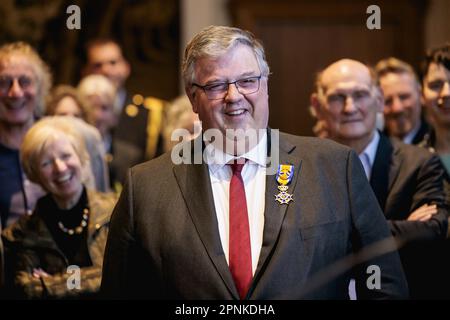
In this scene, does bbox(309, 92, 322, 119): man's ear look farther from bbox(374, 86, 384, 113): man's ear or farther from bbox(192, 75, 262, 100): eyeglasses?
bbox(192, 75, 262, 100): eyeglasses

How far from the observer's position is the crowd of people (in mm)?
3014

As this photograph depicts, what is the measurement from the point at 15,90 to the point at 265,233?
2.44m

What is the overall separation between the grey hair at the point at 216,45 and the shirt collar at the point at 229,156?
0.83 feet

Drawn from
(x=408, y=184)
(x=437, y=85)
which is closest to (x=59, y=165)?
(x=408, y=184)

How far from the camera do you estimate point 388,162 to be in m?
4.11

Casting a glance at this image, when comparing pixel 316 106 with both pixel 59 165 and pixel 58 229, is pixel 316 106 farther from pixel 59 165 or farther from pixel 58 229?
pixel 58 229

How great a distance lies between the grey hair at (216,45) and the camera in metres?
3.11

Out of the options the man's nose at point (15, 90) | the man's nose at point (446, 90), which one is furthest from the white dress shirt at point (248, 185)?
the man's nose at point (15, 90)

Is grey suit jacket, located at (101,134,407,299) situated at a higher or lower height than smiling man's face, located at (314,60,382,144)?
lower

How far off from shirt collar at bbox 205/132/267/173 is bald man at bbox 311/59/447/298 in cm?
89

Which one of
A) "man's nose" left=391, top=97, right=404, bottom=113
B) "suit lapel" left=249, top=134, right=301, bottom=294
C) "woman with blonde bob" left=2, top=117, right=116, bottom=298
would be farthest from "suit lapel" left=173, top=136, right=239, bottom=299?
"man's nose" left=391, top=97, right=404, bottom=113

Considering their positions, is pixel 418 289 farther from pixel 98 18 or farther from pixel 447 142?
pixel 98 18

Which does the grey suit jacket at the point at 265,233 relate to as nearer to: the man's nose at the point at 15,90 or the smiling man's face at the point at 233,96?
the smiling man's face at the point at 233,96

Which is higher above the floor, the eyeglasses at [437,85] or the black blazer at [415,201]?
the eyeglasses at [437,85]
